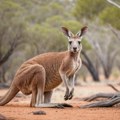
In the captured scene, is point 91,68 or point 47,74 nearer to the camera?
point 47,74

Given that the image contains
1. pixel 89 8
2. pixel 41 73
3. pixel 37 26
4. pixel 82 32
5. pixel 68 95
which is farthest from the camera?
pixel 37 26

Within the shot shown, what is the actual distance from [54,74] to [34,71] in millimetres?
593

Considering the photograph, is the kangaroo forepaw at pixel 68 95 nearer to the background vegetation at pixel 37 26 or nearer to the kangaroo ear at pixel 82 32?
the kangaroo ear at pixel 82 32

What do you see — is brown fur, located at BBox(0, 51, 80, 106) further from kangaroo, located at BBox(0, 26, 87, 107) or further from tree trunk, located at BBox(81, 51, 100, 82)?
tree trunk, located at BBox(81, 51, 100, 82)

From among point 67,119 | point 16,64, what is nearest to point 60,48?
point 16,64

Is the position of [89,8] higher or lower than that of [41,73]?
higher

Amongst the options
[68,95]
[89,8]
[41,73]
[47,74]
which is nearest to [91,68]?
[89,8]

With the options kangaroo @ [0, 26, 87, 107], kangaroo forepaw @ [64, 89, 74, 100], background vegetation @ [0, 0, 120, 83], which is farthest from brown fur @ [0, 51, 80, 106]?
background vegetation @ [0, 0, 120, 83]

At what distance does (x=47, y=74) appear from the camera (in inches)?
414

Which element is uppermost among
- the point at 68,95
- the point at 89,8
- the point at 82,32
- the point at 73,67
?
the point at 89,8

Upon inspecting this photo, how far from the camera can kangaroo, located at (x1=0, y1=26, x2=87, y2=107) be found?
1014 cm

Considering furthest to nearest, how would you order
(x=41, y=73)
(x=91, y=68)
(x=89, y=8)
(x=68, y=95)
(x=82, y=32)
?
(x=91, y=68), (x=89, y=8), (x=82, y=32), (x=68, y=95), (x=41, y=73)

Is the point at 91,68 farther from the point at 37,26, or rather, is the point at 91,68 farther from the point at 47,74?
the point at 47,74

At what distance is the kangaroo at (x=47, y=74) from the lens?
399 inches
